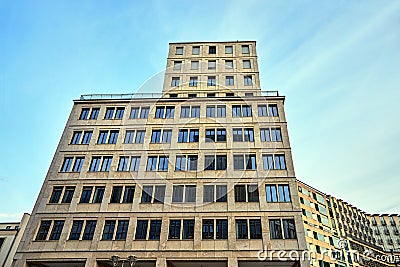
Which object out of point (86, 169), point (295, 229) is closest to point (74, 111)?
point (86, 169)

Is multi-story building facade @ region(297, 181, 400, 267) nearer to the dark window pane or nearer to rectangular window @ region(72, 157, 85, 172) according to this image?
the dark window pane

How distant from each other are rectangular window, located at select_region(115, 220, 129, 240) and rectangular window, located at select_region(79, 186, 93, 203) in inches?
166

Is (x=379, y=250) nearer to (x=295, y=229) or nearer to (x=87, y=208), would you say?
(x=295, y=229)

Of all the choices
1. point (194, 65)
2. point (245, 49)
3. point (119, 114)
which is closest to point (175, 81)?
point (194, 65)

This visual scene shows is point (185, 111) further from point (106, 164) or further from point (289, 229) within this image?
point (289, 229)

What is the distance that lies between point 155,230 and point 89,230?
238 inches

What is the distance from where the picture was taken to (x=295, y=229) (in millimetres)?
23516

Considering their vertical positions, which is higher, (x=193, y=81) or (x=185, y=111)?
(x=193, y=81)

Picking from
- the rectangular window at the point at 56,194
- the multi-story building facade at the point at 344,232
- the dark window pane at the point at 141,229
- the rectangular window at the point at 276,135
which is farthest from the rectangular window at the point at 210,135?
the multi-story building facade at the point at 344,232

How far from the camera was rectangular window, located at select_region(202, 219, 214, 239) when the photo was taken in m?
23.8

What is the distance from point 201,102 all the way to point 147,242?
52.4 ft

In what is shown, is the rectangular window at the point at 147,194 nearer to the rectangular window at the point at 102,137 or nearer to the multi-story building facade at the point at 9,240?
the rectangular window at the point at 102,137

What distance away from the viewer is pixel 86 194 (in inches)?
1051

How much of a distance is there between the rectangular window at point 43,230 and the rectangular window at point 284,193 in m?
21.5
